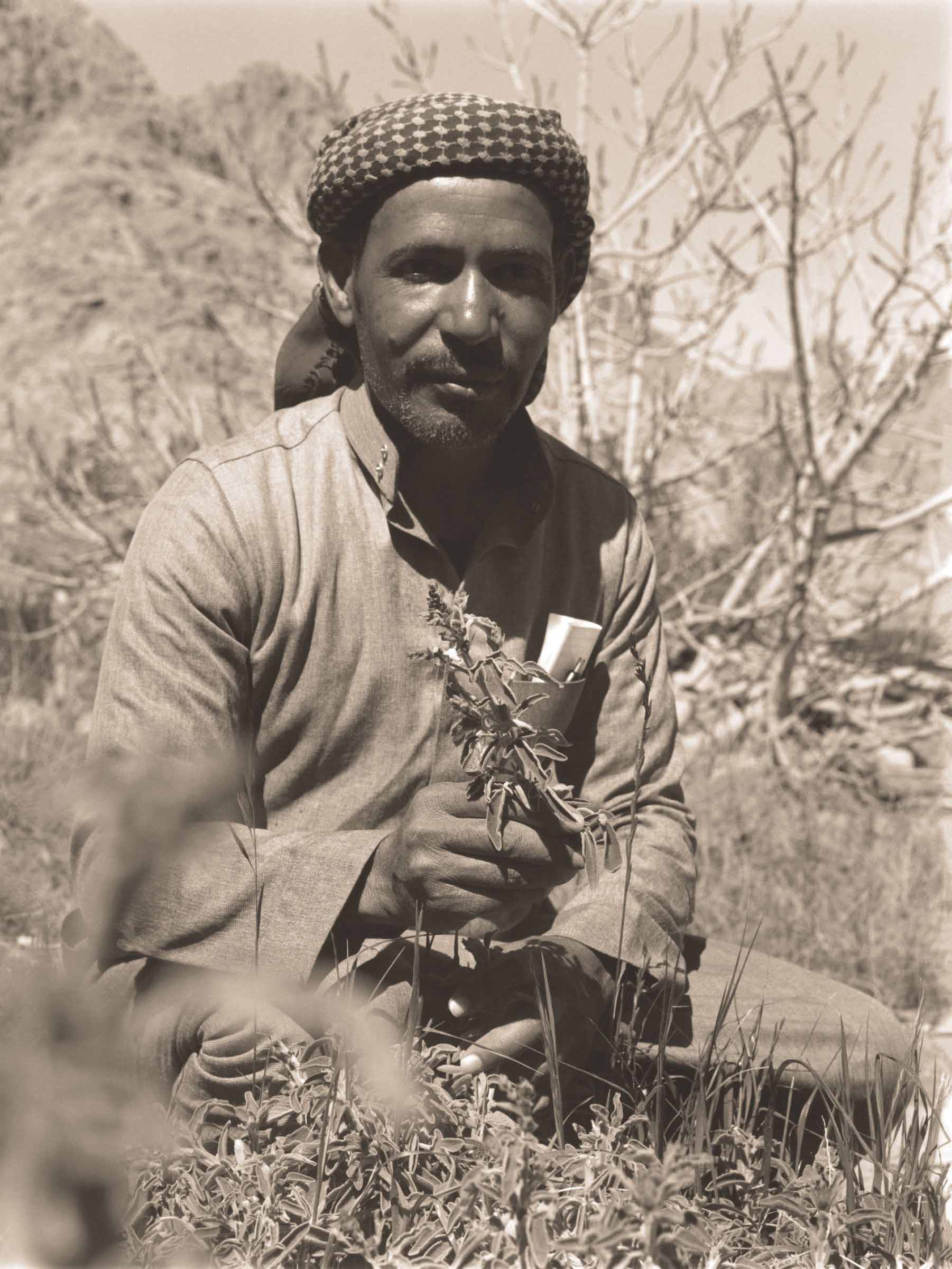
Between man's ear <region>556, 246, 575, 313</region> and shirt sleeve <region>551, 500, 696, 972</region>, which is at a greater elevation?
man's ear <region>556, 246, 575, 313</region>

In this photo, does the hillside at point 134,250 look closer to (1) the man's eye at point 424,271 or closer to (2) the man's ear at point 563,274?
(2) the man's ear at point 563,274

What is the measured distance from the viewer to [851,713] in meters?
6.09

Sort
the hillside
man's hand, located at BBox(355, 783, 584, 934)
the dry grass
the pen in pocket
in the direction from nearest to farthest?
man's hand, located at BBox(355, 783, 584, 934), the pen in pocket, the dry grass, the hillside

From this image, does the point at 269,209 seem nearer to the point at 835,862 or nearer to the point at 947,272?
the point at 947,272

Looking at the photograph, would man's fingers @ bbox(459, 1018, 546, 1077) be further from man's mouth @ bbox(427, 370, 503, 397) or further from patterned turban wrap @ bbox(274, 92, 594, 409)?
patterned turban wrap @ bbox(274, 92, 594, 409)

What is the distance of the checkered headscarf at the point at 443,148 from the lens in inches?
83.7

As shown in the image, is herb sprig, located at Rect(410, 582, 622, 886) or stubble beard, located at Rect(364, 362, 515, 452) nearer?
herb sprig, located at Rect(410, 582, 622, 886)

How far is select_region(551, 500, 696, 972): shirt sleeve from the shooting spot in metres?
2.15

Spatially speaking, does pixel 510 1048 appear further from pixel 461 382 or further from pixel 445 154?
pixel 445 154

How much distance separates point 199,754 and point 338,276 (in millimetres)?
870

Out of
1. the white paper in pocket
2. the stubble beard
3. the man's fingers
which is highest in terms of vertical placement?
the stubble beard

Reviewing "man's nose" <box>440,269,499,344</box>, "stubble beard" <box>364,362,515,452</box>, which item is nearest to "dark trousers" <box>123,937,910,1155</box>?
"stubble beard" <box>364,362,515,452</box>

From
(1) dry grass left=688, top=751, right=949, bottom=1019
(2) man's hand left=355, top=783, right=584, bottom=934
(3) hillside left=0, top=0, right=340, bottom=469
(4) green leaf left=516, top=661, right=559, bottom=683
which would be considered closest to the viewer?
(4) green leaf left=516, top=661, right=559, bottom=683

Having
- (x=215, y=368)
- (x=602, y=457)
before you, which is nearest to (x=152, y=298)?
(x=215, y=368)
